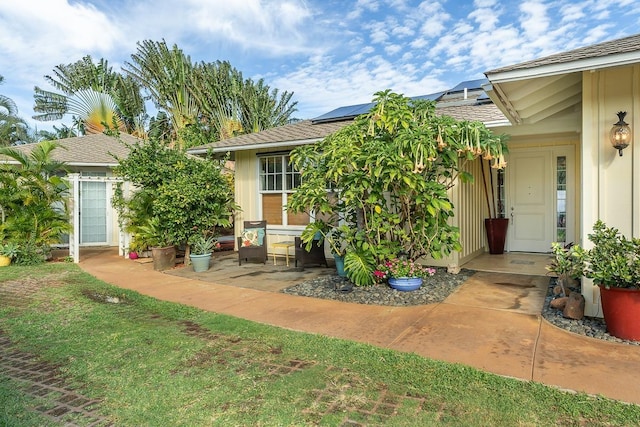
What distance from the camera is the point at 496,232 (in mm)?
8125

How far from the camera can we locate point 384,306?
15.9ft

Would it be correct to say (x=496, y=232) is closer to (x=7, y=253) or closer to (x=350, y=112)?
(x=350, y=112)

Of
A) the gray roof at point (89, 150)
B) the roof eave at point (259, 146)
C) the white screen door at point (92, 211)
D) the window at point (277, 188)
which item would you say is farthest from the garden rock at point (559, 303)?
the white screen door at point (92, 211)

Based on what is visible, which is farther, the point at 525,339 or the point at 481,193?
the point at 481,193

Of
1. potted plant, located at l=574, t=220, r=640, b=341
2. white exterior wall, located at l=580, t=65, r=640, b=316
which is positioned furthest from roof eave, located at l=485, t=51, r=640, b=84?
potted plant, located at l=574, t=220, r=640, b=341

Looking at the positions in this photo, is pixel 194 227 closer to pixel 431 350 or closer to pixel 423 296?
pixel 423 296

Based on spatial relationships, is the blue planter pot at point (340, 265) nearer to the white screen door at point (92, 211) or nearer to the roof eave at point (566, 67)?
the roof eave at point (566, 67)

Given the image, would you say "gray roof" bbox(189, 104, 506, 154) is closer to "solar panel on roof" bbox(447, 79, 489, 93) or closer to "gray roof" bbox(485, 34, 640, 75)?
"solar panel on roof" bbox(447, 79, 489, 93)

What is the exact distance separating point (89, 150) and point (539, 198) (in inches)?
518

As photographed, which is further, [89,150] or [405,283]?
[89,150]

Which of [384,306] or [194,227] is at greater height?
[194,227]

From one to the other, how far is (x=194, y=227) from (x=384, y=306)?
458 centimetres

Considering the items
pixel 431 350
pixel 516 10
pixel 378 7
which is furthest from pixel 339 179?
pixel 378 7

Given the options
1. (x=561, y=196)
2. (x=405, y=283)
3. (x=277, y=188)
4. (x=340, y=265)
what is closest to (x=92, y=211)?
(x=277, y=188)
